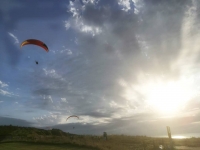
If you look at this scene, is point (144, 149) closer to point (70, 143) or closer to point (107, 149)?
point (107, 149)

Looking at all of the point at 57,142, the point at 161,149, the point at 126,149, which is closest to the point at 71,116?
the point at 57,142

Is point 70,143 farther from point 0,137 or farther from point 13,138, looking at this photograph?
point 0,137

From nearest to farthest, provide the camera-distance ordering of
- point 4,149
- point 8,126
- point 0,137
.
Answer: point 4,149
point 0,137
point 8,126

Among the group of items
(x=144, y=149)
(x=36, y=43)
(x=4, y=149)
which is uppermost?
(x=36, y=43)

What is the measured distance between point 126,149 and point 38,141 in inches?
611

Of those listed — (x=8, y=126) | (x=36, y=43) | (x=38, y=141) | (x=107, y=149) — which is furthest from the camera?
(x=8, y=126)

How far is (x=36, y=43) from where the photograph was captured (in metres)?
25.7

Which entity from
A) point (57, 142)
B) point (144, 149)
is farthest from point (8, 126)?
point (144, 149)

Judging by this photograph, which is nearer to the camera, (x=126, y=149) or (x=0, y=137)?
(x=126, y=149)

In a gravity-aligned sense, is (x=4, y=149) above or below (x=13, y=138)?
below

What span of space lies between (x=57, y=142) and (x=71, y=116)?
44.6ft

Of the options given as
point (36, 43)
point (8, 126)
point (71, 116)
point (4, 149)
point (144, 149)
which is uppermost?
point (36, 43)

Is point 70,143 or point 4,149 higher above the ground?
point 70,143

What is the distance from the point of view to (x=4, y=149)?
75.3 feet
